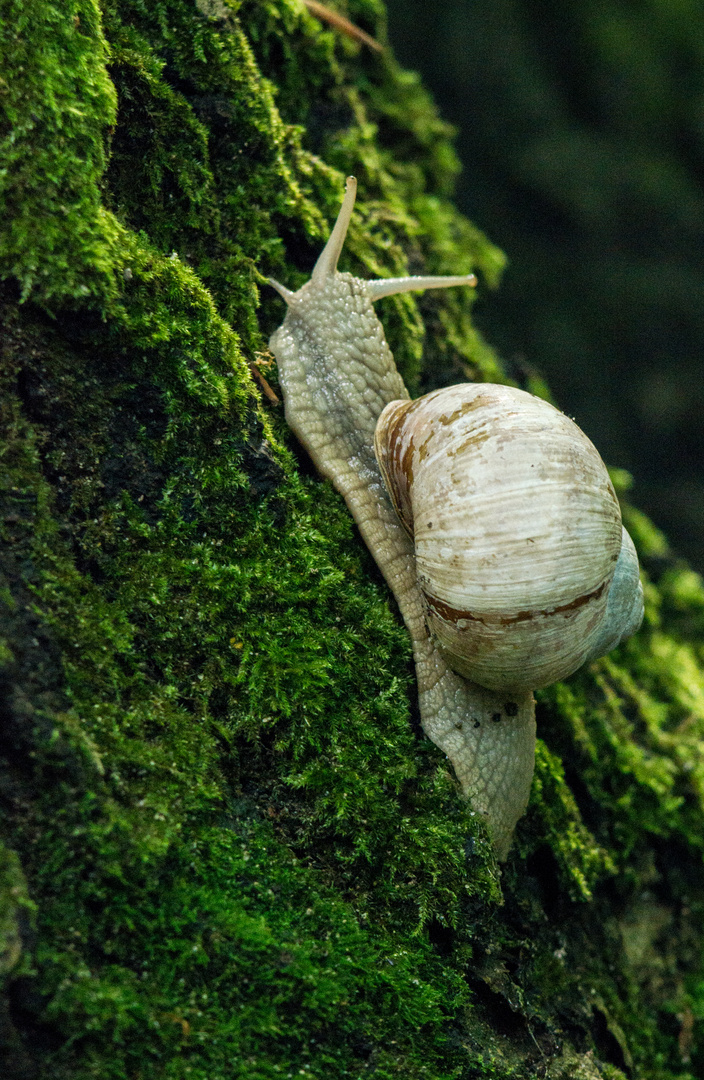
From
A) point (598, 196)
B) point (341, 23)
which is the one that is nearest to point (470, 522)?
point (341, 23)

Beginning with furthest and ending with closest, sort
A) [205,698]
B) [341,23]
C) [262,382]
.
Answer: [341,23], [262,382], [205,698]

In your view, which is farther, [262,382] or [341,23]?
[341,23]

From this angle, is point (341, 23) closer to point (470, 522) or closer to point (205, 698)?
point (470, 522)

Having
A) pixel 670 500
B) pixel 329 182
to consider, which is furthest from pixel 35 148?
pixel 670 500

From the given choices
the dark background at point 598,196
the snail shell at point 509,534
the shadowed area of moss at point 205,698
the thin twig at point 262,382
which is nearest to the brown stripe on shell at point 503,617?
the snail shell at point 509,534

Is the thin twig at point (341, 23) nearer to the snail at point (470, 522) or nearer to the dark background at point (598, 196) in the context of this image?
the snail at point (470, 522)

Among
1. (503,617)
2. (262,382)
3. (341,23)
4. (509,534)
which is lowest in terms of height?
(503,617)
